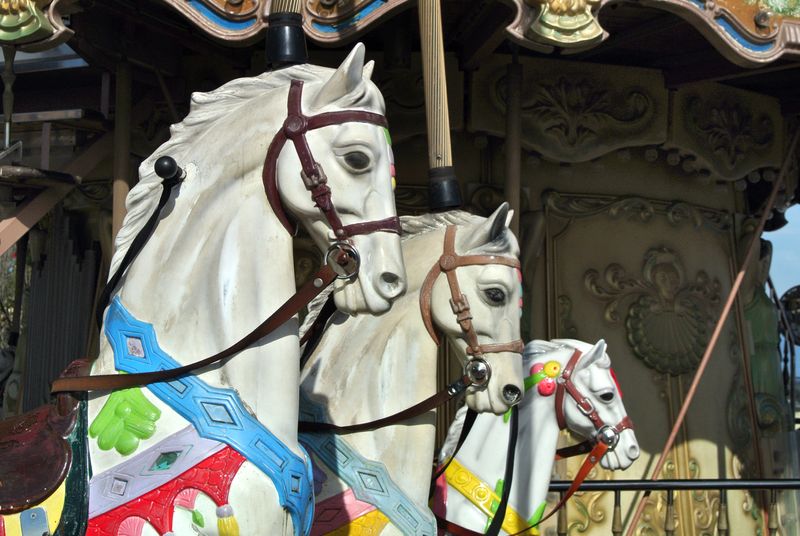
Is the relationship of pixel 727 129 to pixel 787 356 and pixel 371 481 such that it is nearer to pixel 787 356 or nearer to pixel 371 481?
pixel 787 356

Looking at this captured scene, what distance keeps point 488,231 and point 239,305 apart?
1.67m

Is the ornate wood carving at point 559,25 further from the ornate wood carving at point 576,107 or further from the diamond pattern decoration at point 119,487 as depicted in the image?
the diamond pattern decoration at point 119,487

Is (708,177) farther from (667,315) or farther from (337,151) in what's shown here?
(337,151)

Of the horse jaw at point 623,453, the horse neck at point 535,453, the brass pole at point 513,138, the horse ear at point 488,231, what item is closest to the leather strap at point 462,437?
the horse neck at point 535,453

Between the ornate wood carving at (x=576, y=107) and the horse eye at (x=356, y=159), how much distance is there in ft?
13.9

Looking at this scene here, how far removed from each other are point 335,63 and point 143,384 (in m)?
4.42

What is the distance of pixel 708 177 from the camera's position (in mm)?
7871

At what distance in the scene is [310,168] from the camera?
2752 millimetres

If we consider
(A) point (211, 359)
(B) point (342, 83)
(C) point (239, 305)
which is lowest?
(A) point (211, 359)

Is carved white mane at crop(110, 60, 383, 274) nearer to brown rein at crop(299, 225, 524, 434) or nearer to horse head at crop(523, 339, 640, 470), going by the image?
brown rein at crop(299, 225, 524, 434)

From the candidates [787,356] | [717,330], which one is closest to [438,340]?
[717,330]

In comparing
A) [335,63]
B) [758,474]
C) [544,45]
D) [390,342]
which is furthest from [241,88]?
[758,474]

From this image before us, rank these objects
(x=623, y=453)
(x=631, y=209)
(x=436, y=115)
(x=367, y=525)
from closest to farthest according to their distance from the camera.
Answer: (x=367, y=525) → (x=436, y=115) → (x=623, y=453) → (x=631, y=209)

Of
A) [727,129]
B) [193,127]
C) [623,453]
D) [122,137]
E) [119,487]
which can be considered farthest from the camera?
[727,129]
